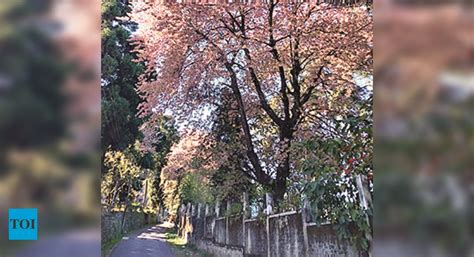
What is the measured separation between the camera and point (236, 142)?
5.97 metres

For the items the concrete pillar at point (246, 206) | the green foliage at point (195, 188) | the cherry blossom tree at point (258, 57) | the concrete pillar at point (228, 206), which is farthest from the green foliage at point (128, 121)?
the concrete pillar at point (246, 206)

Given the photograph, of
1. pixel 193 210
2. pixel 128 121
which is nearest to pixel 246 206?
pixel 128 121

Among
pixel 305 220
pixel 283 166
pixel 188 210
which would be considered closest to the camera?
pixel 305 220

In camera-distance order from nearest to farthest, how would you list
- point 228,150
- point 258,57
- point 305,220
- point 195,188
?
point 305,220, point 258,57, point 228,150, point 195,188

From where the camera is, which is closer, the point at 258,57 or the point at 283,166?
the point at 258,57

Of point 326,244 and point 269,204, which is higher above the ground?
point 269,204
